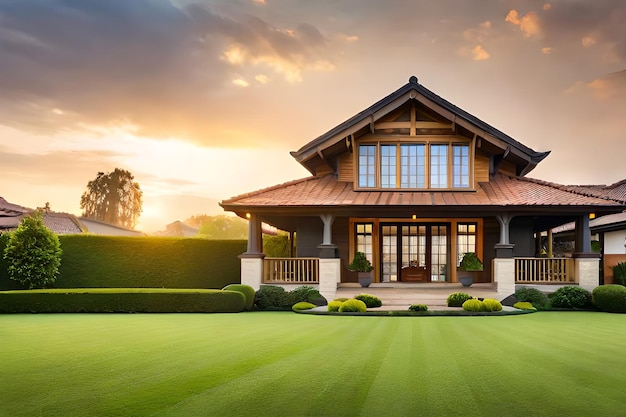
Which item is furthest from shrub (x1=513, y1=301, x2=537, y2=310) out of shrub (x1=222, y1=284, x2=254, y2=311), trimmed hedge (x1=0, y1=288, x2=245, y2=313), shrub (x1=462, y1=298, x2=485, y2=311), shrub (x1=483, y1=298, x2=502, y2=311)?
trimmed hedge (x1=0, y1=288, x2=245, y2=313)

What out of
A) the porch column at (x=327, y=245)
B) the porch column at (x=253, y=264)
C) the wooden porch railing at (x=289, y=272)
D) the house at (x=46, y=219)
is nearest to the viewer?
the porch column at (x=327, y=245)

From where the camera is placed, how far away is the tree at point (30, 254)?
24016 millimetres

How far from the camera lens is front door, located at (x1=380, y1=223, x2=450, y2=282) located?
26016mm

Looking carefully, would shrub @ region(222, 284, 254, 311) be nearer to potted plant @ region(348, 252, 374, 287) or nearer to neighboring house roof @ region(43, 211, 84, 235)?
potted plant @ region(348, 252, 374, 287)

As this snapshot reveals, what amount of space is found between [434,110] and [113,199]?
6551cm

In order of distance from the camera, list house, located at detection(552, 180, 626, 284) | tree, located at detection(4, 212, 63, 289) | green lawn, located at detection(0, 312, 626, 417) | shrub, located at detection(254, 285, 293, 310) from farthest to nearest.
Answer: house, located at detection(552, 180, 626, 284), tree, located at detection(4, 212, 63, 289), shrub, located at detection(254, 285, 293, 310), green lawn, located at detection(0, 312, 626, 417)

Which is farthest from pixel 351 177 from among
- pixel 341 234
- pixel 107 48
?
pixel 107 48

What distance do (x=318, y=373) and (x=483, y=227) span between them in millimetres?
19438

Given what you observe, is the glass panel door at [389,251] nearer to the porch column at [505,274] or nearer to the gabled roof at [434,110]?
the gabled roof at [434,110]

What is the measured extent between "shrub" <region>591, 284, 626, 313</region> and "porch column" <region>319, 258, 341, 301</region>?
968cm

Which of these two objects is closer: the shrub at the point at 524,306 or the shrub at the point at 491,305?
the shrub at the point at 491,305

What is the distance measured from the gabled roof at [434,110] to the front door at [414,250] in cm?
451

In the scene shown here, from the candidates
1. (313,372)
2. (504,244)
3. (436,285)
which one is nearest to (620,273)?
(504,244)

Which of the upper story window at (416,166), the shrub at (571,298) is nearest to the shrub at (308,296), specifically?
the upper story window at (416,166)
